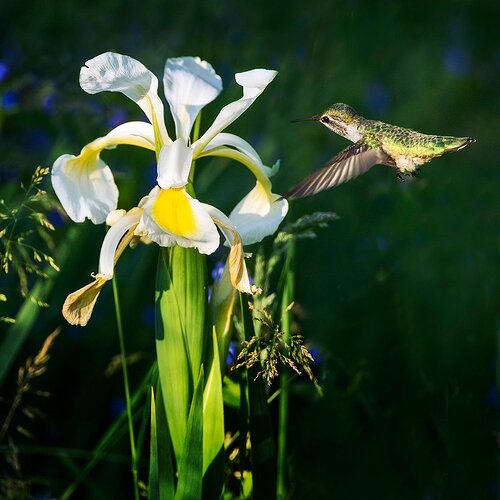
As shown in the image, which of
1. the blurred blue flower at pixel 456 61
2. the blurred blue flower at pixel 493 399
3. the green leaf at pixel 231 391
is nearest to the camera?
the green leaf at pixel 231 391

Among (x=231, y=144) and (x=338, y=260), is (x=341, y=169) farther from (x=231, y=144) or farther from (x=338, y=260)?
(x=338, y=260)

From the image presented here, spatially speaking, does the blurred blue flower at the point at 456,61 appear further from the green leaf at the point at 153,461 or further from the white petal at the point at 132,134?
the green leaf at the point at 153,461

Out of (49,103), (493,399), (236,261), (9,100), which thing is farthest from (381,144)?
(49,103)

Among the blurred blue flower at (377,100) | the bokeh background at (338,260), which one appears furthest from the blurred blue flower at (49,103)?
the blurred blue flower at (377,100)

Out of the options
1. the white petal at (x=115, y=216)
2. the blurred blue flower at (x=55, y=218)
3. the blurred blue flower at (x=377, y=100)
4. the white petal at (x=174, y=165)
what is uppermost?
the blurred blue flower at (x=377, y=100)

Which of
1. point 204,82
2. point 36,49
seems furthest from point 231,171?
point 36,49

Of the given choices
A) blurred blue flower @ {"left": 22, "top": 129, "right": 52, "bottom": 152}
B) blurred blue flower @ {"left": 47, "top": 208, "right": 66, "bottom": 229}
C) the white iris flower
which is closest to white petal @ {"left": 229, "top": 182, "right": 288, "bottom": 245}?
the white iris flower
